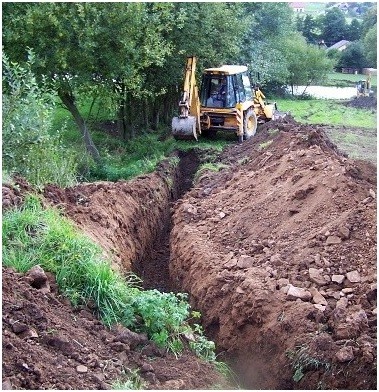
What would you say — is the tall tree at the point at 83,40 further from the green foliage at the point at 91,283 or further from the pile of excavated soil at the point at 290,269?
the green foliage at the point at 91,283

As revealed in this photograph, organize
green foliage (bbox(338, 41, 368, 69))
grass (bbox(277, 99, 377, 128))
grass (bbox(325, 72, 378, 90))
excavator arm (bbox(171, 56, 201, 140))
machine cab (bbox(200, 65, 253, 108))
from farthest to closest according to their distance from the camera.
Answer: grass (bbox(277, 99, 377, 128))
grass (bbox(325, 72, 378, 90))
green foliage (bbox(338, 41, 368, 69))
machine cab (bbox(200, 65, 253, 108))
excavator arm (bbox(171, 56, 201, 140))

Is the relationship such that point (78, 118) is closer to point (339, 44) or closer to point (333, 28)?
point (333, 28)

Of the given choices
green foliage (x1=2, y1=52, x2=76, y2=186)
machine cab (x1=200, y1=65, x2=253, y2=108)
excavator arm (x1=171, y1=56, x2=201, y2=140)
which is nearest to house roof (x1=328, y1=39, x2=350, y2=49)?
machine cab (x1=200, y1=65, x2=253, y2=108)

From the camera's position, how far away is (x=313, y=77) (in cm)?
3153

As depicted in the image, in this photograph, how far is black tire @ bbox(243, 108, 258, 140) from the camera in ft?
57.9

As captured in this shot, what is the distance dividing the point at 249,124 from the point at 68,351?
1379 cm

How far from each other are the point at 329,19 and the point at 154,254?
7.90m

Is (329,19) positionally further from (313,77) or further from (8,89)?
(313,77)

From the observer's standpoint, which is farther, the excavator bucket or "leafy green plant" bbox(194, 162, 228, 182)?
the excavator bucket

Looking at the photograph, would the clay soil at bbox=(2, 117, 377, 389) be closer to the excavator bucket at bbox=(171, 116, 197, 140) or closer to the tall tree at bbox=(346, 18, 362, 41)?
the excavator bucket at bbox=(171, 116, 197, 140)

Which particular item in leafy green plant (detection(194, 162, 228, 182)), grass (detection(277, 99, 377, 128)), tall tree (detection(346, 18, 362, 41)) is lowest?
leafy green plant (detection(194, 162, 228, 182))

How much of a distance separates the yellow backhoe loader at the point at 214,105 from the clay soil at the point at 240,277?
379 centimetres

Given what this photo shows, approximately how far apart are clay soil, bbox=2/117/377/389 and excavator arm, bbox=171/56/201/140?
3637 mm

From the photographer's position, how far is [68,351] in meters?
5.22
